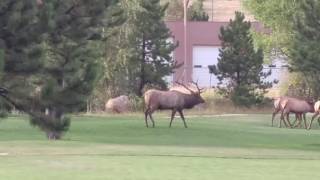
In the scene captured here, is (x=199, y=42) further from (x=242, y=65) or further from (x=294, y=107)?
(x=294, y=107)

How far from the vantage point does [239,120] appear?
48.7 metres

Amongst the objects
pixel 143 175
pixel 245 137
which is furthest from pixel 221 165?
pixel 245 137

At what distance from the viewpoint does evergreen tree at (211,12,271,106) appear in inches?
2200

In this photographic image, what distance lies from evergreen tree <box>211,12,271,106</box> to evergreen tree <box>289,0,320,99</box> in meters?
24.5

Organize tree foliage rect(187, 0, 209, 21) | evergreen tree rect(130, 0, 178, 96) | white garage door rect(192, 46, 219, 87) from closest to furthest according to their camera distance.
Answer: evergreen tree rect(130, 0, 178, 96) < white garage door rect(192, 46, 219, 87) < tree foliage rect(187, 0, 209, 21)

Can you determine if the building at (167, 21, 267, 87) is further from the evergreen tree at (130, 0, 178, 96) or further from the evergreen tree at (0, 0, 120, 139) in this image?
the evergreen tree at (0, 0, 120, 139)

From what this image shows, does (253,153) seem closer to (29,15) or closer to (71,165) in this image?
(71,165)

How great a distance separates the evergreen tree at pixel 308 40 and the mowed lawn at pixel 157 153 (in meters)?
2.91

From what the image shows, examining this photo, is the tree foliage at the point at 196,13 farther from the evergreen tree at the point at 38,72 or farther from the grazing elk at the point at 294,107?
the evergreen tree at the point at 38,72

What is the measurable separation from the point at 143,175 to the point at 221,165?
11.5 feet

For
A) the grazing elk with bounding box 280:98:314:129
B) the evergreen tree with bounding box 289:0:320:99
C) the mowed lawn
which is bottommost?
the mowed lawn

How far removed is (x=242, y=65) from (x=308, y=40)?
25.6 meters

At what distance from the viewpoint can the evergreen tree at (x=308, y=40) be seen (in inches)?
1177

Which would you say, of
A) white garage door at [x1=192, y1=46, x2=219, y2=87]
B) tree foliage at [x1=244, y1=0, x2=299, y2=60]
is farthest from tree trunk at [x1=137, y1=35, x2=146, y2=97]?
white garage door at [x1=192, y1=46, x2=219, y2=87]
